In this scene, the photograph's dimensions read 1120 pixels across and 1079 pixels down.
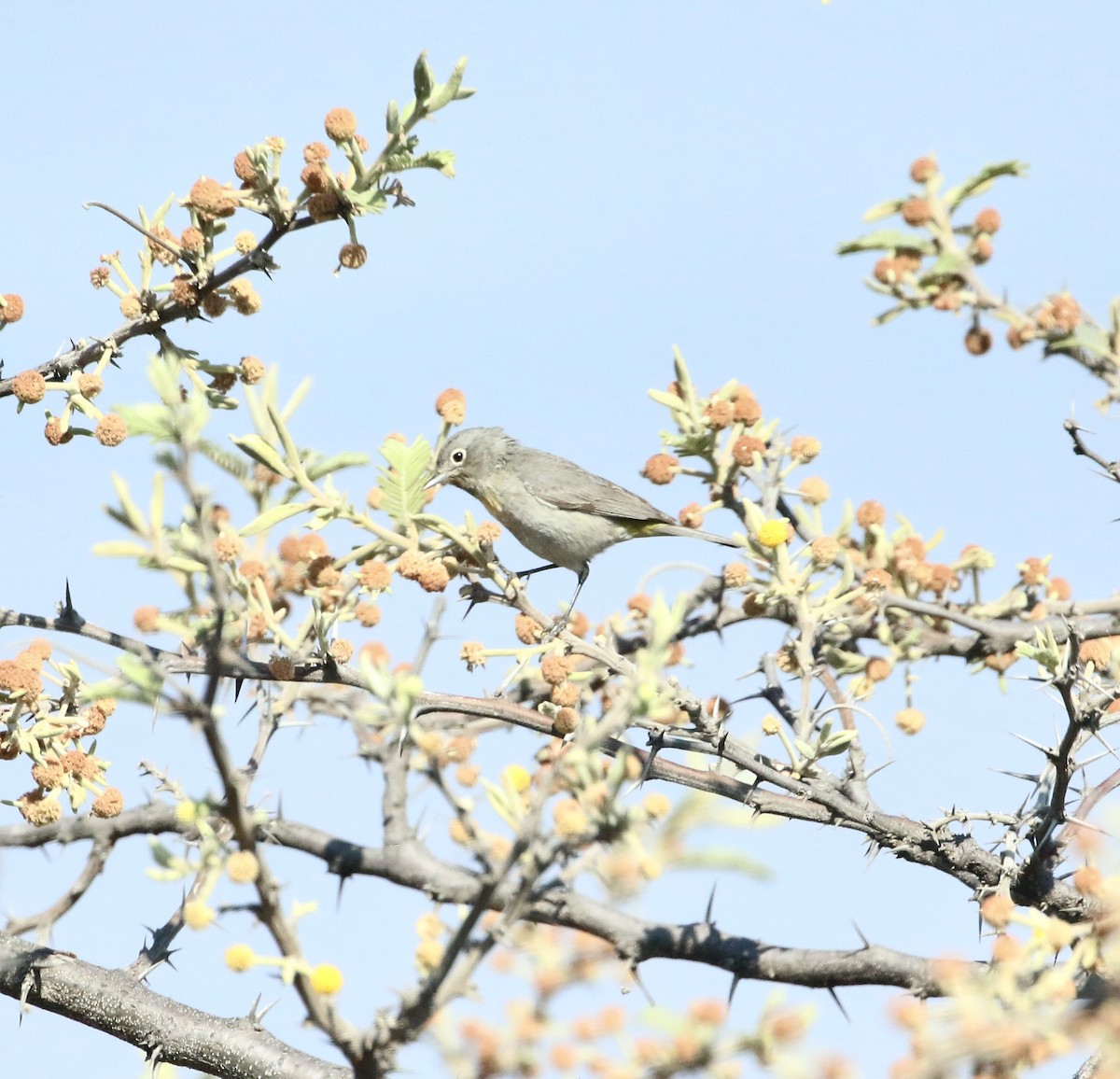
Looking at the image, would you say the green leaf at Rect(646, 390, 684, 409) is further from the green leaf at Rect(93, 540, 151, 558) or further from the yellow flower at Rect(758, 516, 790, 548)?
the green leaf at Rect(93, 540, 151, 558)

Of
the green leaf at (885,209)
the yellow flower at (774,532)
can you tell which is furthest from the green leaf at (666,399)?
the green leaf at (885,209)

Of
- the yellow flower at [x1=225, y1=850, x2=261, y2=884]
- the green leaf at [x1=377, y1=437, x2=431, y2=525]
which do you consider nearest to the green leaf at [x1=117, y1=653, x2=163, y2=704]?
the yellow flower at [x1=225, y1=850, x2=261, y2=884]

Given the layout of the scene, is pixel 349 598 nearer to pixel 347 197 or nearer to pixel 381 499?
pixel 381 499

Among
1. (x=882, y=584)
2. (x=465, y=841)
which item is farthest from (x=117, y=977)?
(x=882, y=584)

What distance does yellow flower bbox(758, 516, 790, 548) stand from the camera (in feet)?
19.4

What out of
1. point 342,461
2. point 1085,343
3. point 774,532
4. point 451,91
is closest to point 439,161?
point 451,91

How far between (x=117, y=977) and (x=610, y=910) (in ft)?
9.15

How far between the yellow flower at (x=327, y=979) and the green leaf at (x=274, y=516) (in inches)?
61.1

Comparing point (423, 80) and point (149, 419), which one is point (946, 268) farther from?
point (423, 80)

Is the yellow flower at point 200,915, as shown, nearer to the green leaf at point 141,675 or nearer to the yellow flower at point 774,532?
the green leaf at point 141,675

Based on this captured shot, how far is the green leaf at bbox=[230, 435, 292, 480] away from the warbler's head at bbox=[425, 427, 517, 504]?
207 inches

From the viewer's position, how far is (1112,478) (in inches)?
187

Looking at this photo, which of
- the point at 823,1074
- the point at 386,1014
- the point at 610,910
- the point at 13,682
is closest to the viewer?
the point at 823,1074

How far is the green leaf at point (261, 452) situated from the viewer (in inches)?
180
